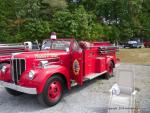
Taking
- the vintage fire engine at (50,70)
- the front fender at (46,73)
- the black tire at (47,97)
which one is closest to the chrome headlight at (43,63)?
the vintage fire engine at (50,70)

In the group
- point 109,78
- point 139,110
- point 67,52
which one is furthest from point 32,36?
point 139,110

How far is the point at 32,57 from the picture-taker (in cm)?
630

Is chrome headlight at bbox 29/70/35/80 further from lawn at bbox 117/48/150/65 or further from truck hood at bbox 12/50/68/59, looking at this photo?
lawn at bbox 117/48/150/65

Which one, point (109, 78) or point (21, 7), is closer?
point (109, 78)

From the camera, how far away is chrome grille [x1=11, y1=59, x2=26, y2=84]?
20.6 feet

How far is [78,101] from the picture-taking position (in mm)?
6715

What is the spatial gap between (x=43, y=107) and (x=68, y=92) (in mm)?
1551

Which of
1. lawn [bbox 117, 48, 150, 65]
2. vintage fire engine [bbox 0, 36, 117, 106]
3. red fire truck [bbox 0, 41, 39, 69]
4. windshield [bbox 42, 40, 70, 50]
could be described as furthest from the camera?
lawn [bbox 117, 48, 150, 65]

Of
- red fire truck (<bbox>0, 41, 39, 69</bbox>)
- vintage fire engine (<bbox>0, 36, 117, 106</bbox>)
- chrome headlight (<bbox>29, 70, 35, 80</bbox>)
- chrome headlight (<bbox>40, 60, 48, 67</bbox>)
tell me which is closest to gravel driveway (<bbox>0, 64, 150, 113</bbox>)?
vintage fire engine (<bbox>0, 36, 117, 106</bbox>)

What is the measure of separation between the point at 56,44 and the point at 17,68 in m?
1.82

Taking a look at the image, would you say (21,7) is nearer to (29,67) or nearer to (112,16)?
(112,16)

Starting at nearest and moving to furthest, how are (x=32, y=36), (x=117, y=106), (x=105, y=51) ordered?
(x=117, y=106)
(x=105, y=51)
(x=32, y=36)

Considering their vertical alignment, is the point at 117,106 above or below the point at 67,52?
below

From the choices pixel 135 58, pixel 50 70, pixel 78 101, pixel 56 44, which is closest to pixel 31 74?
pixel 50 70
